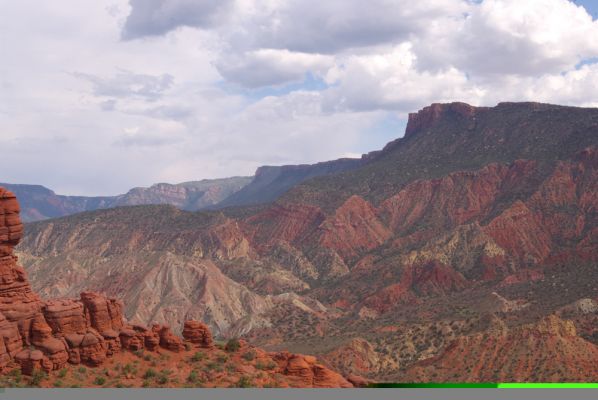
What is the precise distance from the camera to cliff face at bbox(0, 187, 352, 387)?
3347 centimetres

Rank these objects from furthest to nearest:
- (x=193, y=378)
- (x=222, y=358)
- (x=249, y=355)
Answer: (x=249, y=355) < (x=222, y=358) < (x=193, y=378)

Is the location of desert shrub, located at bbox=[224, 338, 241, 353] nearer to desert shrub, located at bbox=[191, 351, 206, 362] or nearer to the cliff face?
the cliff face

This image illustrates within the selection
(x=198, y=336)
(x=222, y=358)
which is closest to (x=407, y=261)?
(x=198, y=336)

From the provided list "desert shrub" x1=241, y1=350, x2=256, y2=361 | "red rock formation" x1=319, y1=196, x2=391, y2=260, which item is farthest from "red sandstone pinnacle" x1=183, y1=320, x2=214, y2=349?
"red rock formation" x1=319, y1=196, x2=391, y2=260

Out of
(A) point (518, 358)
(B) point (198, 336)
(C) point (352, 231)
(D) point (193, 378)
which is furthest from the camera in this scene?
(C) point (352, 231)

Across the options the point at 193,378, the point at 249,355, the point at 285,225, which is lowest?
the point at 193,378

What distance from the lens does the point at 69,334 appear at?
35.4 m

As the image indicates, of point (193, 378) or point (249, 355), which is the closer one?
point (193, 378)

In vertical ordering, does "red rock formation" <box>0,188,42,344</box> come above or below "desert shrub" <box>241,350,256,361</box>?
above

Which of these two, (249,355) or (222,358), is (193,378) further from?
(249,355)

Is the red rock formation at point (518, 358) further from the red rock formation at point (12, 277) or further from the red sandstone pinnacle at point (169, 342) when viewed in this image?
the red rock formation at point (12, 277)

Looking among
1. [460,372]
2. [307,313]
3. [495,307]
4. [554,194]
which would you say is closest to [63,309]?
[460,372]

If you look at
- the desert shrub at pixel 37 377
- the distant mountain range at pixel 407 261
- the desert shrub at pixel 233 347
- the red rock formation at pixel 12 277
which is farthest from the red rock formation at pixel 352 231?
the desert shrub at pixel 37 377

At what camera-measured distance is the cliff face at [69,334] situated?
33469mm
